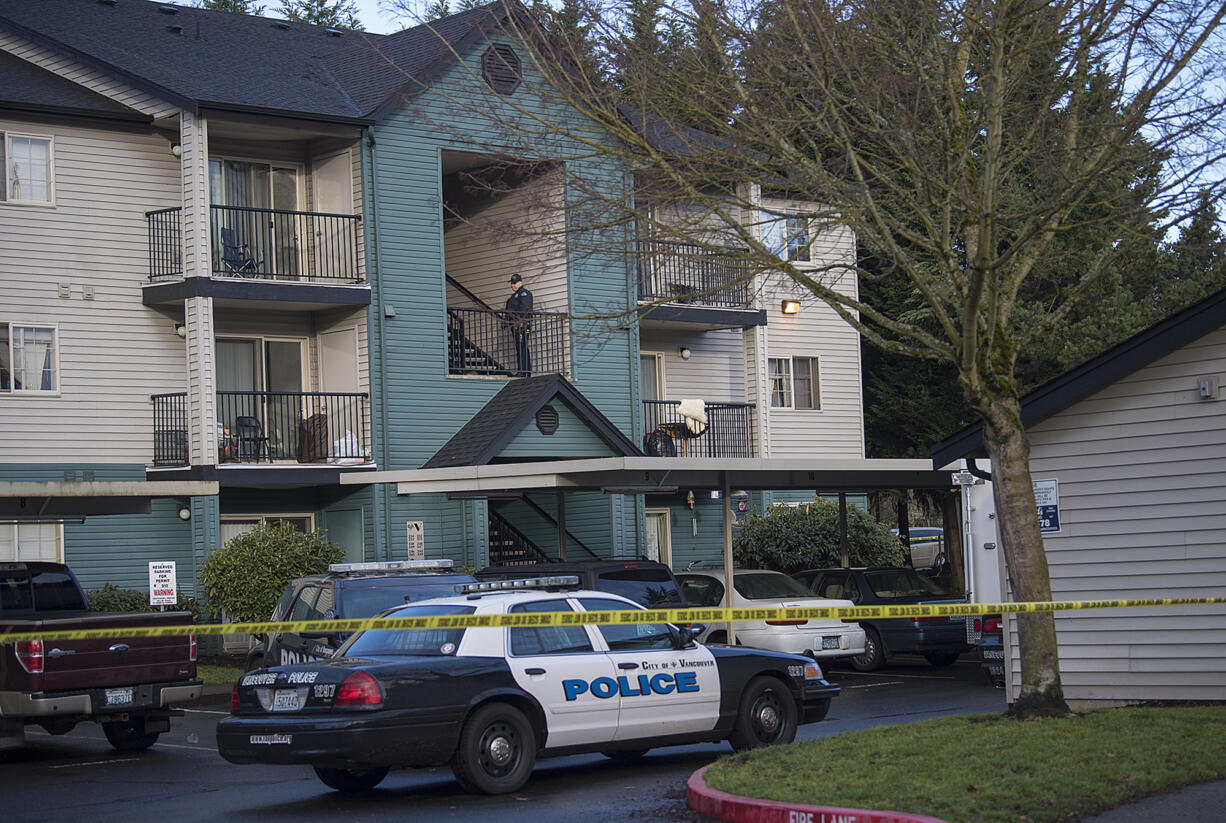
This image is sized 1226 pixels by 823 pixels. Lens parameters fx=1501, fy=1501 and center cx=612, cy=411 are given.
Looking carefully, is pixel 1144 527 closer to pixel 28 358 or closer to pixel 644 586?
pixel 644 586

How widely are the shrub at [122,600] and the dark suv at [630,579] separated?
27.6 feet

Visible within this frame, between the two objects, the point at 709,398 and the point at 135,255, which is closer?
the point at 135,255

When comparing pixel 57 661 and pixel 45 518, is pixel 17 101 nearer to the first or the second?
pixel 45 518

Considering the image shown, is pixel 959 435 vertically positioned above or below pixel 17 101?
below

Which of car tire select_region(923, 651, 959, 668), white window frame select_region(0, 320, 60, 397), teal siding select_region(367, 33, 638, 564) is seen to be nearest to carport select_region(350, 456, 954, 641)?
car tire select_region(923, 651, 959, 668)

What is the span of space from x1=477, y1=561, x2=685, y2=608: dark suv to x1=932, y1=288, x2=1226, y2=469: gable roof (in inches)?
156

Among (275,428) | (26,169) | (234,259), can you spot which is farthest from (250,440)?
(26,169)

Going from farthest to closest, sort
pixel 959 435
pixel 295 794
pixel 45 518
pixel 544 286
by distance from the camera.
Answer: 1. pixel 544 286
2. pixel 45 518
3. pixel 959 435
4. pixel 295 794

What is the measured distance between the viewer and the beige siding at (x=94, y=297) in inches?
967

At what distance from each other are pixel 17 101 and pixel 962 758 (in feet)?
65.3

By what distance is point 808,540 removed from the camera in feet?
94.5

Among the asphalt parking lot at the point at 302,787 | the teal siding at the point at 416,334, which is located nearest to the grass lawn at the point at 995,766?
the asphalt parking lot at the point at 302,787

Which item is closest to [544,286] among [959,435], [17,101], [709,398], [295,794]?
[709,398]

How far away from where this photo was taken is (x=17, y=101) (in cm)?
2428
